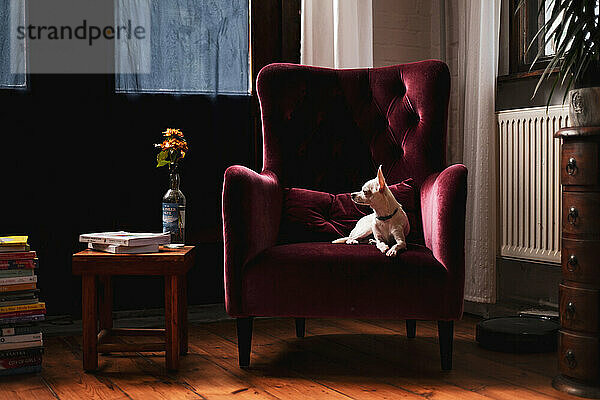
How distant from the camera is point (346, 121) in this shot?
2.86 meters

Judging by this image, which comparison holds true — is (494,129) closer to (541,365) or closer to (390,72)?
(390,72)

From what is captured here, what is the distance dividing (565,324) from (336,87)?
1277mm

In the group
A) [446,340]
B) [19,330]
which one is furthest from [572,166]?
[19,330]

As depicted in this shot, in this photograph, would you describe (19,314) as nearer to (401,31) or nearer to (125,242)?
(125,242)

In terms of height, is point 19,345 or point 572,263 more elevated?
point 572,263

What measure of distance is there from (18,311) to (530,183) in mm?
2055

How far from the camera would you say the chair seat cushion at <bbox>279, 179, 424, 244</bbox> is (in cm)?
262

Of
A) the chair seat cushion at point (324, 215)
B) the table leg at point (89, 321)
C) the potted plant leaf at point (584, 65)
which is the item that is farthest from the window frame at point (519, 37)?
the table leg at point (89, 321)

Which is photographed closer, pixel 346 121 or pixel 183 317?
pixel 183 317

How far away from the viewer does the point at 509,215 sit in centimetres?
319

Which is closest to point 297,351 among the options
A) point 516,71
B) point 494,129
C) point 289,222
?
point 289,222

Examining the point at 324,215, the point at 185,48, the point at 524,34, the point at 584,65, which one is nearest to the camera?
the point at 584,65

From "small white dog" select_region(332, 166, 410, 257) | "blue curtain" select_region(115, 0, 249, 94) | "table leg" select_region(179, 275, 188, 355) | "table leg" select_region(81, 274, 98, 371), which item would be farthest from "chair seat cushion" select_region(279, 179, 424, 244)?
"blue curtain" select_region(115, 0, 249, 94)

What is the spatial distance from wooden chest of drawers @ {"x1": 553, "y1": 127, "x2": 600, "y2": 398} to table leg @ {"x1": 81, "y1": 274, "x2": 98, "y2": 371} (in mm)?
1429
